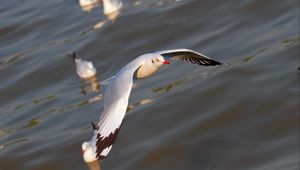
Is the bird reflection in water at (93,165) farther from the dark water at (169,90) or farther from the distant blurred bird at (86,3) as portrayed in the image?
the distant blurred bird at (86,3)

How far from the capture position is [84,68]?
14125 millimetres

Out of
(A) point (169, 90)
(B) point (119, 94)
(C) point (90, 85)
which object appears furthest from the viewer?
(C) point (90, 85)

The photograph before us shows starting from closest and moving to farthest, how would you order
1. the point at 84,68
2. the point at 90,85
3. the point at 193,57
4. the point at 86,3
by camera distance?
the point at 193,57, the point at 84,68, the point at 90,85, the point at 86,3

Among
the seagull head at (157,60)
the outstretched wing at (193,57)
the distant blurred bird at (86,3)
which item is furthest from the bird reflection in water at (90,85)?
the seagull head at (157,60)

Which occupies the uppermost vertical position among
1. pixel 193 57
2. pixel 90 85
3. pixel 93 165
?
pixel 193 57

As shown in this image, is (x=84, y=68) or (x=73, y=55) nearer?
(x=84, y=68)

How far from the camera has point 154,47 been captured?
1503 cm

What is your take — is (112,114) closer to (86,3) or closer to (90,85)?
(90,85)

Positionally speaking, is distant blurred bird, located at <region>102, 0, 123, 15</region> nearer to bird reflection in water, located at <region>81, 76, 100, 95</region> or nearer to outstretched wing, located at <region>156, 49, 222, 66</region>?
bird reflection in water, located at <region>81, 76, 100, 95</region>

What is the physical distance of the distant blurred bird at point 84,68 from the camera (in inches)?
554

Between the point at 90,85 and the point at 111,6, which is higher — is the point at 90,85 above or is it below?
below

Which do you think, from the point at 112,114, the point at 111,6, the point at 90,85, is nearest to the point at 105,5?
the point at 111,6

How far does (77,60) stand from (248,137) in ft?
11.8

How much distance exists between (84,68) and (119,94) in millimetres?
5560
